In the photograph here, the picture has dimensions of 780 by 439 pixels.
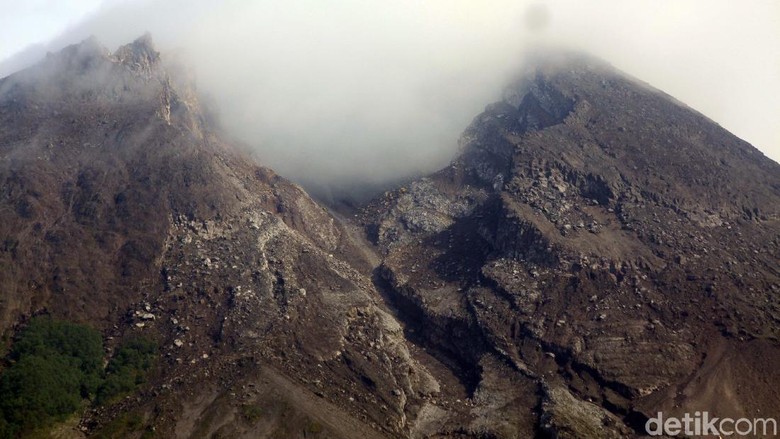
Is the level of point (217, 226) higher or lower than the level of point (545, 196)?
lower

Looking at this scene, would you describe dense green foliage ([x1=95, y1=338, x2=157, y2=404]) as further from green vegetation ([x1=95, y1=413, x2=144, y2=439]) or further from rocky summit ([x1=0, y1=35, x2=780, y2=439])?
green vegetation ([x1=95, y1=413, x2=144, y2=439])

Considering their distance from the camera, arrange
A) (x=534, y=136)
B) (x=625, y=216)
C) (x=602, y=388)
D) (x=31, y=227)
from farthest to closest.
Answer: (x=534, y=136) → (x=625, y=216) → (x=31, y=227) → (x=602, y=388)

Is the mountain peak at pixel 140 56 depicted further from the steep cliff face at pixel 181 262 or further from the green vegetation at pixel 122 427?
the green vegetation at pixel 122 427

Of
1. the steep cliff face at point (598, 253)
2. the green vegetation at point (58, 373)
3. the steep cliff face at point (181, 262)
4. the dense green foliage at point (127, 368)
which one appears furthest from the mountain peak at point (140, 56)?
the dense green foliage at point (127, 368)

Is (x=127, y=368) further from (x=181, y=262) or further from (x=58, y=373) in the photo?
(x=181, y=262)

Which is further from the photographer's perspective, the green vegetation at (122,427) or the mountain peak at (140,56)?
the mountain peak at (140,56)

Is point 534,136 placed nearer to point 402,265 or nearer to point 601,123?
point 601,123

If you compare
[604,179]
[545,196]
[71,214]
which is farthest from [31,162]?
[604,179]
